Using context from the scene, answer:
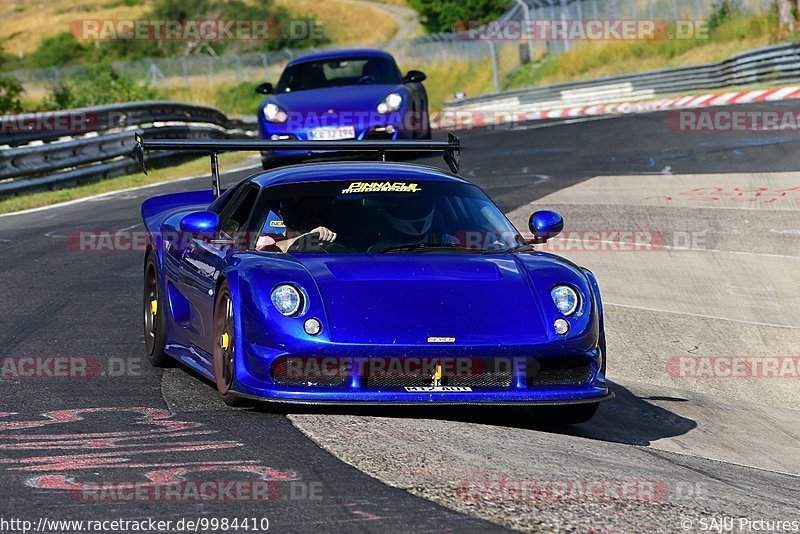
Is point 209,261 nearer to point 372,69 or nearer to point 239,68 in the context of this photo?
point 372,69

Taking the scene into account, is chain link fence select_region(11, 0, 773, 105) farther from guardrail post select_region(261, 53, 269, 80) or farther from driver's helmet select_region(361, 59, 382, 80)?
driver's helmet select_region(361, 59, 382, 80)

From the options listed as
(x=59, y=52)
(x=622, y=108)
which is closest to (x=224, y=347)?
(x=622, y=108)

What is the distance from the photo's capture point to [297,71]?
18.1 metres

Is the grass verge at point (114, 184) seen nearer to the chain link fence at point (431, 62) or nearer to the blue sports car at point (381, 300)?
the blue sports car at point (381, 300)

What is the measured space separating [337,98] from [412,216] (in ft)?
30.0

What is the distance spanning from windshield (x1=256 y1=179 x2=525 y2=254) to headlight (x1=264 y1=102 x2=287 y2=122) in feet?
29.8

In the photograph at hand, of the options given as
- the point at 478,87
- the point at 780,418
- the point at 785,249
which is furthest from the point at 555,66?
the point at 780,418

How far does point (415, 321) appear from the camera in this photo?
21.3ft

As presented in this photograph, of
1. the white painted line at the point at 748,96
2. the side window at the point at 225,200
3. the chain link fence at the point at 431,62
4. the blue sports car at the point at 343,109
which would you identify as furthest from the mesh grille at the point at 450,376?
the chain link fence at the point at 431,62

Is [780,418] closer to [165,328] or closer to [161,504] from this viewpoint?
[165,328]

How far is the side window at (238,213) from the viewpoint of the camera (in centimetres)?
770

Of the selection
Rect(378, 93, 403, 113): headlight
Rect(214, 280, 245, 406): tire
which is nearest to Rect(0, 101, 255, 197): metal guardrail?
Rect(378, 93, 403, 113): headlight

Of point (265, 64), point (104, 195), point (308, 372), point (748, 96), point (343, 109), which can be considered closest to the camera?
point (308, 372)

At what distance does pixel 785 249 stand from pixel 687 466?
22.5 ft
